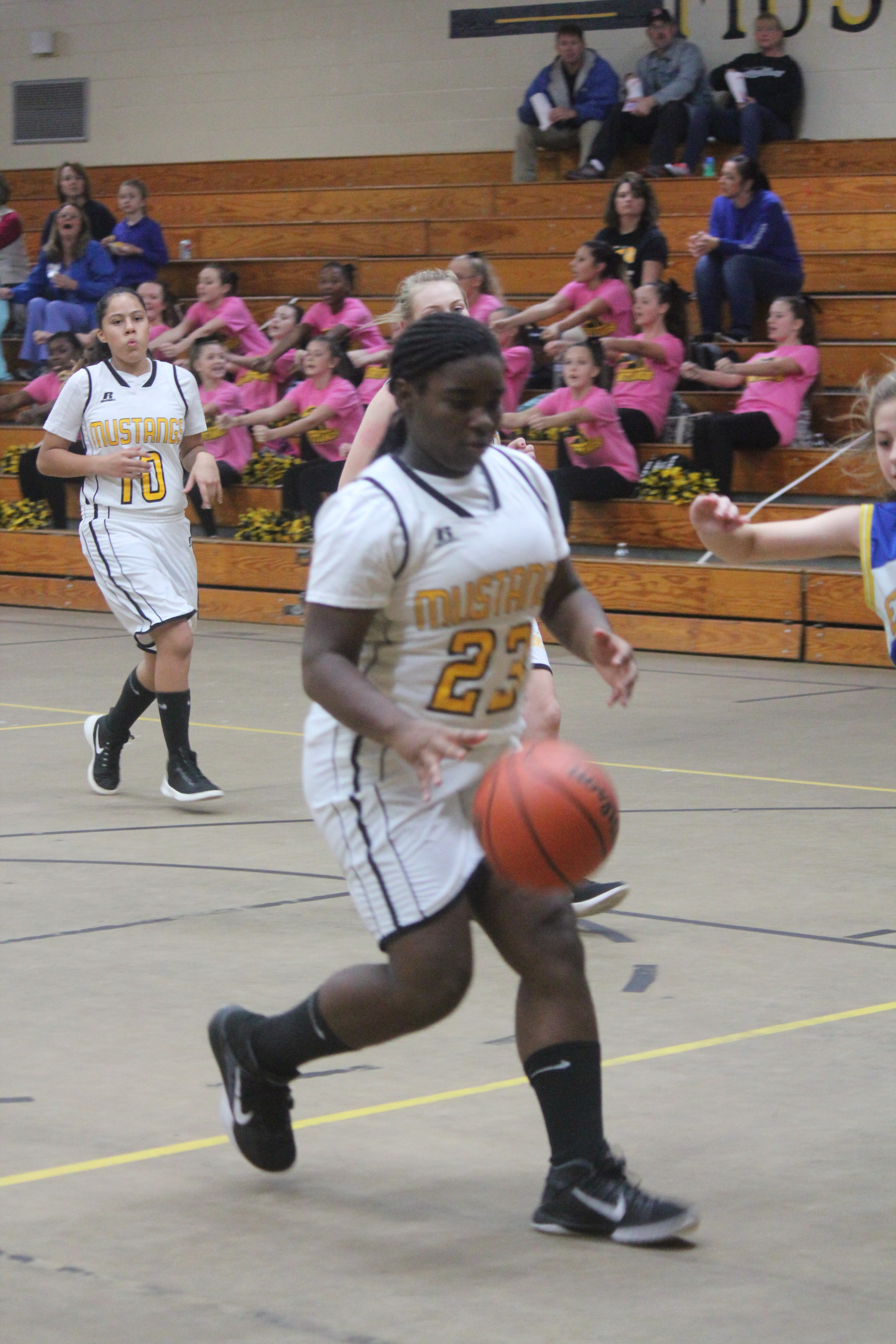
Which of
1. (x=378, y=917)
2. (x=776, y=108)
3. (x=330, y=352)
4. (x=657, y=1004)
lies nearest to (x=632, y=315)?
(x=330, y=352)

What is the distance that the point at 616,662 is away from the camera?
11.3 feet

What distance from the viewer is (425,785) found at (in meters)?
3.02

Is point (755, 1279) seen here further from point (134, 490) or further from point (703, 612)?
point (703, 612)

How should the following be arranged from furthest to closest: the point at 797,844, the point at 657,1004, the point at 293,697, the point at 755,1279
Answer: the point at 293,697
the point at 797,844
the point at 657,1004
the point at 755,1279

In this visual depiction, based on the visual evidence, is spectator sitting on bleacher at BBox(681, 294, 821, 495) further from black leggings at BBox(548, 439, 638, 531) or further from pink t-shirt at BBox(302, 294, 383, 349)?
pink t-shirt at BBox(302, 294, 383, 349)

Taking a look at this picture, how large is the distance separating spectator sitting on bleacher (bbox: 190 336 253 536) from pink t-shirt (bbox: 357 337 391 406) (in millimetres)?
1238

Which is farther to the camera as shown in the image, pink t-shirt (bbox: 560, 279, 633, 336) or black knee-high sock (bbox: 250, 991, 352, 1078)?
pink t-shirt (bbox: 560, 279, 633, 336)

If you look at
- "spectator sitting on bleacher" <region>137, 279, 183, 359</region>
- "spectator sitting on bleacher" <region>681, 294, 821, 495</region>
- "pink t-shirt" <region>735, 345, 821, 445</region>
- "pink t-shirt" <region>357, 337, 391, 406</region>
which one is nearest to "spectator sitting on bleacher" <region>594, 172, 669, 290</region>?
"spectator sitting on bleacher" <region>681, 294, 821, 495</region>

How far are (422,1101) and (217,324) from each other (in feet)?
41.3

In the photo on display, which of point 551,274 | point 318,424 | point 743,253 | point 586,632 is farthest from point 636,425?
point 586,632

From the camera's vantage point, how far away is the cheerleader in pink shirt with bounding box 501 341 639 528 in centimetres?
1266

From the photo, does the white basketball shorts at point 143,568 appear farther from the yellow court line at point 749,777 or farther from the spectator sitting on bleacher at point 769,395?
the spectator sitting on bleacher at point 769,395

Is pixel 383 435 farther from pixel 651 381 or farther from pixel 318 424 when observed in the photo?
pixel 318 424

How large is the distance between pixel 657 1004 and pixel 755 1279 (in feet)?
5.41
